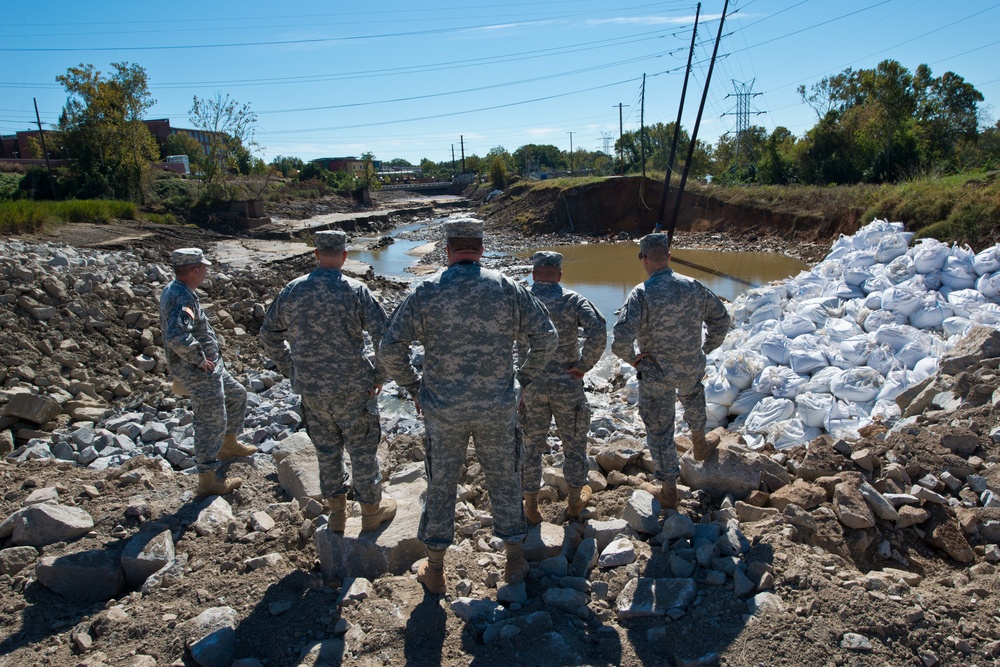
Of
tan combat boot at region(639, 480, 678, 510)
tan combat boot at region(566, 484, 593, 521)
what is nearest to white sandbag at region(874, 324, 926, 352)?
tan combat boot at region(639, 480, 678, 510)

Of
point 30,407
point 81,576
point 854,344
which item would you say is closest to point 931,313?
point 854,344

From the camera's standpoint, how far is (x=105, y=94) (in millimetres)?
22984

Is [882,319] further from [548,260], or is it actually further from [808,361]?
[548,260]

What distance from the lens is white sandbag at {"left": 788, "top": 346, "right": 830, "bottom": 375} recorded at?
5.84 m

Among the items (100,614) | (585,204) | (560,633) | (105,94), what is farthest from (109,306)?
(585,204)

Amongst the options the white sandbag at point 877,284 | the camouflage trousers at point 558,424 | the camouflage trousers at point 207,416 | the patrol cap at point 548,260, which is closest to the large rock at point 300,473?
the camouflage trousers at point 207,416

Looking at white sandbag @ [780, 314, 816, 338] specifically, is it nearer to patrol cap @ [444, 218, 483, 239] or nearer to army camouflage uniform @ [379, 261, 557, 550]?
army camouflage uniform @ [379, 261, 557, 550]

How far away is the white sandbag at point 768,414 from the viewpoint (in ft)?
17.4

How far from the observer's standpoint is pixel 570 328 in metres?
3.26

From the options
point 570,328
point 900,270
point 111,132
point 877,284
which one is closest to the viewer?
point 570,328

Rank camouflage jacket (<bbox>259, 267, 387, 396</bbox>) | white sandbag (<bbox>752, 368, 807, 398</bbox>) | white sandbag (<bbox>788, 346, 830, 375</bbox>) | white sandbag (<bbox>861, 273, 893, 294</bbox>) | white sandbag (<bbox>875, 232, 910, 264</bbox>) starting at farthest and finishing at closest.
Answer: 1. white sandbag (<bbox>875, 232, 910, 264</bbox>)
2. white sandbag (<bbox>861, 273, 893, 294</bbox>)
3. white sandbag (<bbox>788, 346, 830, 375</bbox>)
4. white sandbag (<bbox>752, 368, 807, 398</bbox>)
5. camouflage jacket (<bbox>259, 267, 387, 396</bbox>)

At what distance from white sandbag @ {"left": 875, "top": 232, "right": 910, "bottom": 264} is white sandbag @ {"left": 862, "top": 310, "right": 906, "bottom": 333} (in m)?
1.64

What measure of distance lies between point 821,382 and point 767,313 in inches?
103

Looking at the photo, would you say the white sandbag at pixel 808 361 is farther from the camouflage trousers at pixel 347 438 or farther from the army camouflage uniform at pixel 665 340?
the camouflage trousers at pixel 347 438
